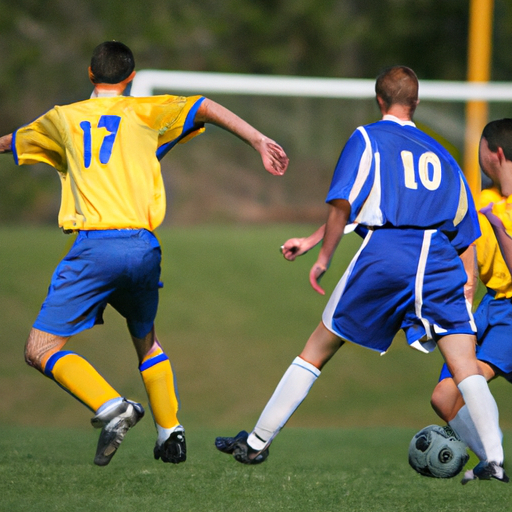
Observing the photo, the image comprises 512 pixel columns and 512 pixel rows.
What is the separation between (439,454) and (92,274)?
2.12 metres

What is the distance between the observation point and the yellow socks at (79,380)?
4414 millimetres

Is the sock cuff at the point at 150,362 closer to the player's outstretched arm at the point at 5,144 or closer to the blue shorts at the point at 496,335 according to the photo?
the player's outstretched arm at the point at 5,144

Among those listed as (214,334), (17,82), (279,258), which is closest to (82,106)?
(214,334)

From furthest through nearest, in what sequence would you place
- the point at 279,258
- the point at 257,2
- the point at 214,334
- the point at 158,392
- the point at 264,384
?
the point at 257,2, the point at 279,258, the point at 214,334, the point at 264,384, the point at 158,392

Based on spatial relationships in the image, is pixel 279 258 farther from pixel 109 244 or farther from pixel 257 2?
pixel 257 2

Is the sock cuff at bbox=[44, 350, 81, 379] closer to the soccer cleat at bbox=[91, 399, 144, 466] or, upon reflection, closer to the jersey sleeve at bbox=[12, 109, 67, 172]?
the soccer cleat at bbox=[91, 399, 144, 466]

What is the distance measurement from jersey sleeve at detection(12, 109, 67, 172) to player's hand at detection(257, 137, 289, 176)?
1.01 metres

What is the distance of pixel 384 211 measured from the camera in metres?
4.43

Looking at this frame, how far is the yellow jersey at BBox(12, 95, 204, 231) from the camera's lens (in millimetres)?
4457

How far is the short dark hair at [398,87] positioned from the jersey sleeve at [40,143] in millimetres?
1637

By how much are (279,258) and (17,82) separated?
1367 centimetres

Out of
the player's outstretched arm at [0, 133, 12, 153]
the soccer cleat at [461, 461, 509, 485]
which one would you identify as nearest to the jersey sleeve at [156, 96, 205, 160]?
the player's outstretched arm at [0, 133, 12, 153]

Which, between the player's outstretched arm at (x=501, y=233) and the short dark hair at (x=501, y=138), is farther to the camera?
the short dark hair at (x=501, y=138)

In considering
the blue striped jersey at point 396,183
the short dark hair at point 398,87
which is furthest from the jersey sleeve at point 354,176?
the short dark hair at point 398,87
